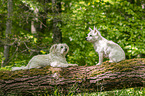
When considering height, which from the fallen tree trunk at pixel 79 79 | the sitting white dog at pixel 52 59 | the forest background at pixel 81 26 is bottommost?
the fallen tree trunk at pixel 79 79

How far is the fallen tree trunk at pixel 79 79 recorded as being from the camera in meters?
4.25

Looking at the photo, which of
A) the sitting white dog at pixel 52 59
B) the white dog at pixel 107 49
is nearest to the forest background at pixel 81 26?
the sitting white dog at pixel 52 59

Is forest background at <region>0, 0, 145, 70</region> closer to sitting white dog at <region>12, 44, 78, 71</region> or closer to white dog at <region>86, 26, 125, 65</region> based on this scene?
sitting white dog at <region>12, 44, 78, 71</region>

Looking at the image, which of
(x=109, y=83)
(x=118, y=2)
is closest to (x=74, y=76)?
(x=109, y=83)

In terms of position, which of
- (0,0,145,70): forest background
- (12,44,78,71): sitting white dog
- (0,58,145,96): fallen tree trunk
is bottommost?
(0,58,145,96): fallen tree trunk

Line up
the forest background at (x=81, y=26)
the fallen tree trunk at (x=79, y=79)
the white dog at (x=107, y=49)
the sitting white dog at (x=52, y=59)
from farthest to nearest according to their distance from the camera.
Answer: the forest background at (x=81, y=26) → the sitting white dog at (x=52, y=59) → the white dog at (x=107, y=49) → the fallen tree trunk at (x=79, y=79)

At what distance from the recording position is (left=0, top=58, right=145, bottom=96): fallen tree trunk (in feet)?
13.9

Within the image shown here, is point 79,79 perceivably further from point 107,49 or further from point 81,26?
point 81,26

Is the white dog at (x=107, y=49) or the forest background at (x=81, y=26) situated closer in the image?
the white dog at (x=107, y=49)

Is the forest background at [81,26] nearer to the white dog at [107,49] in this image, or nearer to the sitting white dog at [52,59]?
the sitting white dog at [52,59]

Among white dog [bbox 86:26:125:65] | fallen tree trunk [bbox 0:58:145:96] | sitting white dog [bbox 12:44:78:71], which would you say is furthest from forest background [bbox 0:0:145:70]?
fallen tree trunk [bbox 0:58:145:96]

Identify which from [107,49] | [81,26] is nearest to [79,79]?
[107,49]

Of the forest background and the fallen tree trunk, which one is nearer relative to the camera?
the fallen tree trunk

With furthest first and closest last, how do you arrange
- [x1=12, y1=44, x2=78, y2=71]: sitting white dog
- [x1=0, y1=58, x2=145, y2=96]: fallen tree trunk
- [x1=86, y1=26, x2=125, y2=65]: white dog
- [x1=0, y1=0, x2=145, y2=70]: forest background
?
[x1=0, y1=0, x2=145, y2=70]: forest background < [x1=12, y1=44, x2=78, y2=71]: sitting white dog < [x1=86, y1=26, x2=125, y2=65]: white dog < [x1=0, y1=58, x2=145, y2=96]: fallen tree trunk
